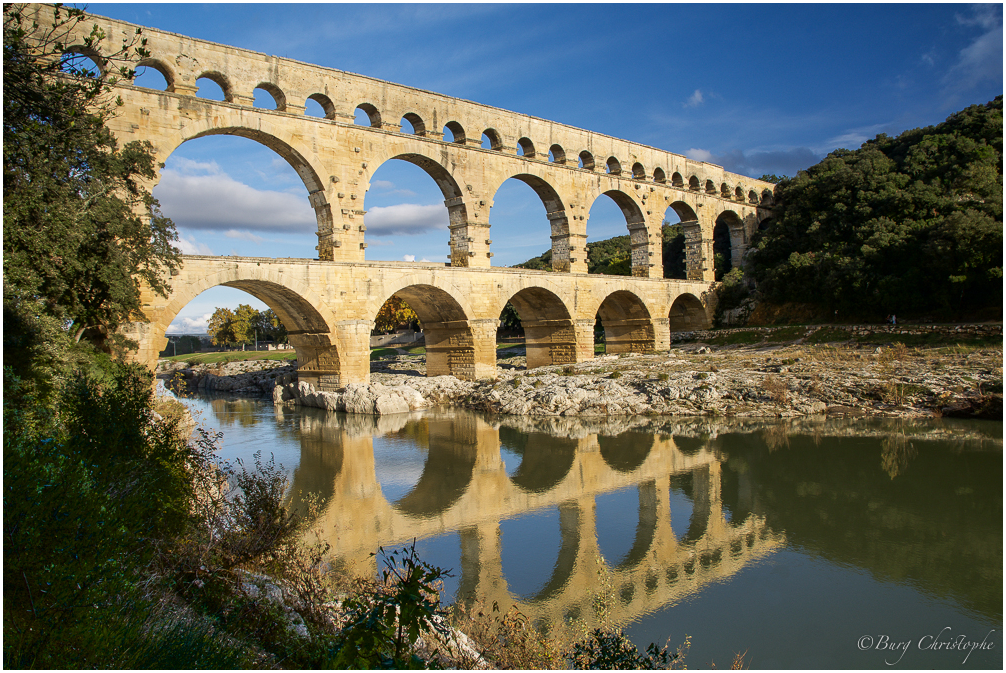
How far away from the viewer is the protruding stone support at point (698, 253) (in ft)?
95.1

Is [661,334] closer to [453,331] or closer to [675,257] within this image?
[453,331]

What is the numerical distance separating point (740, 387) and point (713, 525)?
864 cm

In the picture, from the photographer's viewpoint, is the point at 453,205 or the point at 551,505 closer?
the point at 551,505

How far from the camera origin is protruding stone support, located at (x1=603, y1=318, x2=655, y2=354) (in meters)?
25.9

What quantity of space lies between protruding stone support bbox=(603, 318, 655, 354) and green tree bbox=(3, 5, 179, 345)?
1816 cm

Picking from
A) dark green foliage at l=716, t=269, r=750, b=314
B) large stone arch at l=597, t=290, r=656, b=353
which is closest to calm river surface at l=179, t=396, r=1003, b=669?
large stone arch at l=597, t=290, r=656, b=353

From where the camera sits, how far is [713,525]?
7902mm

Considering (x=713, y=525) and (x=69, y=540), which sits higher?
(x=69, y=540)

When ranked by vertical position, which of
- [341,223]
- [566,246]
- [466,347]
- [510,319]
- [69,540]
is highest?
A: [341,223]

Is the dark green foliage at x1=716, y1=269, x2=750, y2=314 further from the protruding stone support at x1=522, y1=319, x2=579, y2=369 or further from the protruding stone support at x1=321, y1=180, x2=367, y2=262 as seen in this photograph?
the protruding stone support at x1=321, y1=180, x2=367, y2=262

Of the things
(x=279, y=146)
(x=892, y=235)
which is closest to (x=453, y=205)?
(x=279, y=146)

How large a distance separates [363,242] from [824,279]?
1830cm

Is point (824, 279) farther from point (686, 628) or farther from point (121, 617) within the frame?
point (121, 617)

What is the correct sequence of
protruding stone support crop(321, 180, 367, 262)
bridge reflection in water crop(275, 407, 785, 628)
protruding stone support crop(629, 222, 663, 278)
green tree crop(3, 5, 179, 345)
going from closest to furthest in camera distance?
bridge reflection in water crop(275, 407, 785, 628) < green tree crop(3, 5, 179, 345) < protruding stone support crop(321, 180, 367, 262) < protruding stone support crop(629, 222, 663, 278)
